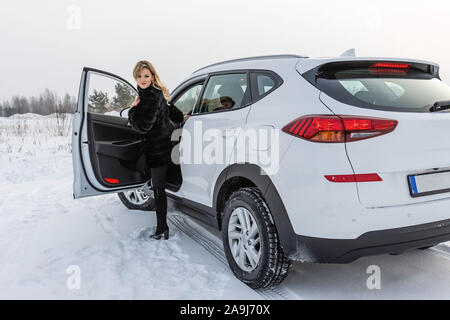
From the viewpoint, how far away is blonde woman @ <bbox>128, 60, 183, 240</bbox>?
343 cm

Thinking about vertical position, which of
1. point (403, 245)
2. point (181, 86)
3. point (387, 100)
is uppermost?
point (181, 86)

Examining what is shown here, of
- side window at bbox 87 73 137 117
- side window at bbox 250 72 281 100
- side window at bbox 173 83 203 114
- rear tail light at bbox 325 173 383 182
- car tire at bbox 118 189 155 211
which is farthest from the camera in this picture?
car tire at bbox 118 189 155 211

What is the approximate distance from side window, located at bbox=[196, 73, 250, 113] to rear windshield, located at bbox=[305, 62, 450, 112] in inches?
28.7

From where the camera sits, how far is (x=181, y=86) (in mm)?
4016

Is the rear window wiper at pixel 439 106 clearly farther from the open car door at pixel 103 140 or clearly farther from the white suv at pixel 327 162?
the open car door at pixel 103 140

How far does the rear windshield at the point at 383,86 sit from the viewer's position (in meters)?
2.18

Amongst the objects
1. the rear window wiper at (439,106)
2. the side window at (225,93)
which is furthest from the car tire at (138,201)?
the rear window wiper at (439,106)

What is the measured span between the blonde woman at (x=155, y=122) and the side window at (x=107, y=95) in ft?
1.41

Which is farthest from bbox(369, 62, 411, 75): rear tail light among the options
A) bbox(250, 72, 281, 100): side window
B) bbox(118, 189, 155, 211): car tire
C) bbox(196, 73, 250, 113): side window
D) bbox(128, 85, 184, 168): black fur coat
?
bbox(118, 189, 155, 211): car tire

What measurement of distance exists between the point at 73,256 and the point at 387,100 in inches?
125

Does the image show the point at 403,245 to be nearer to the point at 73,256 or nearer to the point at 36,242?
the point at 73,256

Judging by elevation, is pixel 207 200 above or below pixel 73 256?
above

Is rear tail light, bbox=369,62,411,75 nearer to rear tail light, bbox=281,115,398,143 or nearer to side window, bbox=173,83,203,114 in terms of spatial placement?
rear tail light, bbox=281,115,398,143
